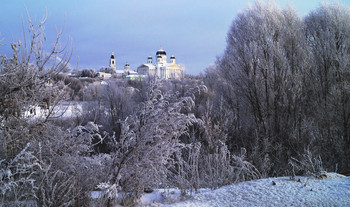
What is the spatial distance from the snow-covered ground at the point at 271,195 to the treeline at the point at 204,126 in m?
0.26

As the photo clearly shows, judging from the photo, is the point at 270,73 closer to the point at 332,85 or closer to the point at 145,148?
the point at 332,85

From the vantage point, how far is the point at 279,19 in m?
14.9

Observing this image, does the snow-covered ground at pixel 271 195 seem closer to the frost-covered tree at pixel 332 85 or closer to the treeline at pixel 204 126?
the treeline at pixel 204 126

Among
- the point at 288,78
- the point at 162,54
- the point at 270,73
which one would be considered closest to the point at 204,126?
the point at 270,73

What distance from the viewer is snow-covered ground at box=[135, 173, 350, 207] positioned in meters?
3.47

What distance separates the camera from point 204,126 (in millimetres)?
6395

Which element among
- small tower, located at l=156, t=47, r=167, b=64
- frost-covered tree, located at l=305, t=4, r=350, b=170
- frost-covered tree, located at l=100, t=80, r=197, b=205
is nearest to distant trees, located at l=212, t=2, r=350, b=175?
frost-covered tree, located at l=305, t=4, r=350, b=170

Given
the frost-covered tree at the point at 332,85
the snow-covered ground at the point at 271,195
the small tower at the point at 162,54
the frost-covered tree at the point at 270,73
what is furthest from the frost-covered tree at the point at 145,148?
the small tower at the point at 162,54

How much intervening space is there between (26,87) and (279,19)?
44.1 ft

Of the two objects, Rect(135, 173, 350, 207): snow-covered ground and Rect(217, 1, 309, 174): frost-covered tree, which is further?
Rect(217, 1, 309, 174): frost-covered tree

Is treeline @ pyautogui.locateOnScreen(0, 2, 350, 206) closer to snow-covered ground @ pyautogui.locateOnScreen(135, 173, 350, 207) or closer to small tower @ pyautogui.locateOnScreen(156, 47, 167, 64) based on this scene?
snow-covered ground @ pyautogui.locateOnScreen(135, 173, 350, 207)

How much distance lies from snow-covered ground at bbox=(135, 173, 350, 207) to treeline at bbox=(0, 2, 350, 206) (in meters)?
0.26

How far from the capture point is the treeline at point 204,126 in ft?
11.8

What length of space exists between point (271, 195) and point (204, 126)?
114 inches
